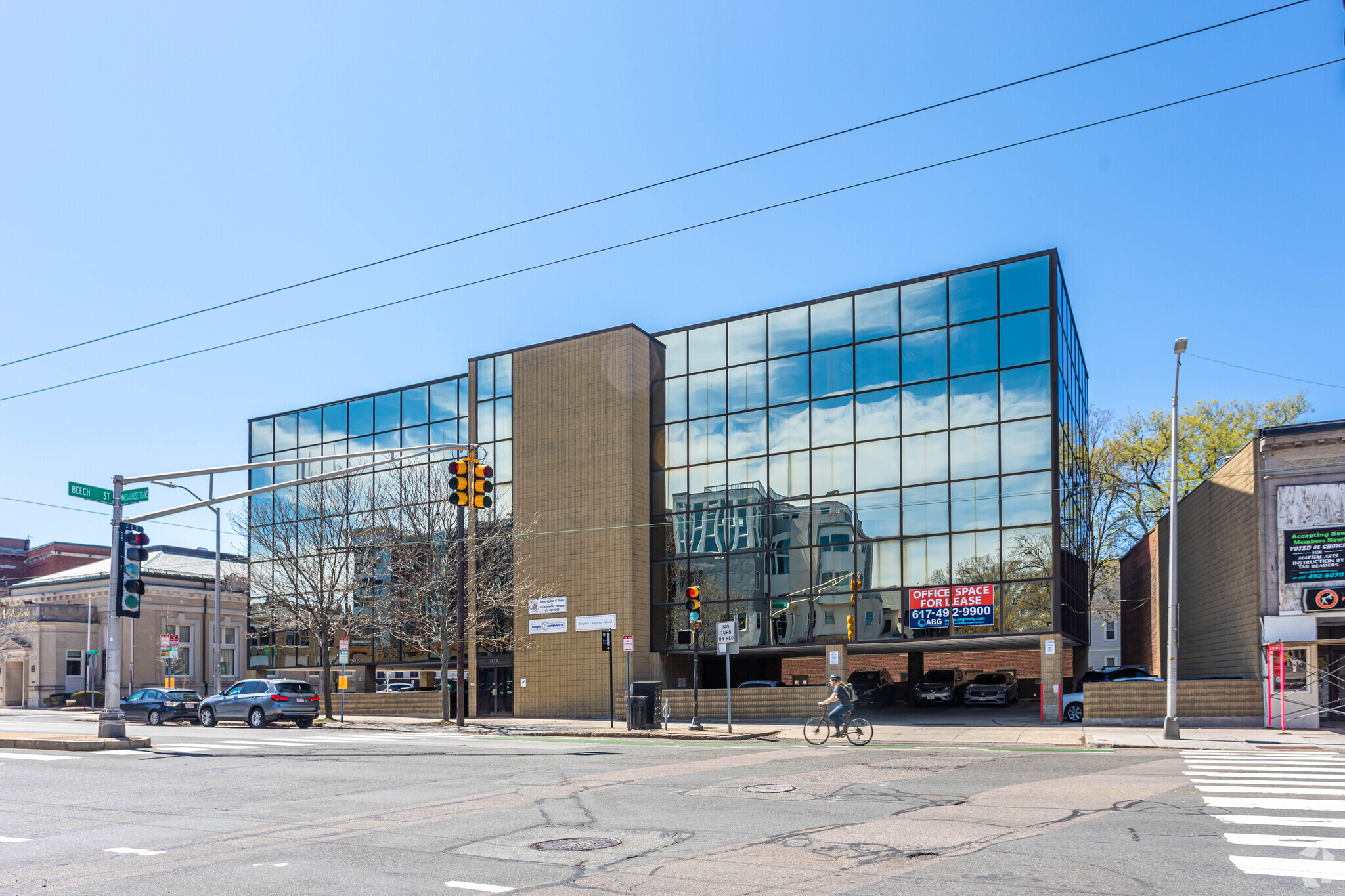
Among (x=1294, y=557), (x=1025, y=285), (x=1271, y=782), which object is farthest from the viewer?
(x=1025, y=285)

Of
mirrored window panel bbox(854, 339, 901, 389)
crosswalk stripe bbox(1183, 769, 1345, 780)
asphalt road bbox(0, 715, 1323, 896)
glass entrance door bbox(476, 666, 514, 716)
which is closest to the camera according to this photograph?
asphalt road bbox(0, 715, 1323, 896)

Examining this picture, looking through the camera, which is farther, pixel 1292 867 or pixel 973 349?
pixel 973 349

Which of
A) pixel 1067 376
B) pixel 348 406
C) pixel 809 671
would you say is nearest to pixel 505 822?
pixel 1067 376

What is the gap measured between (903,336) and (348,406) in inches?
1030

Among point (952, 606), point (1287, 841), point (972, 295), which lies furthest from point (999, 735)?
point (1287, 841)

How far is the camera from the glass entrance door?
4175cm

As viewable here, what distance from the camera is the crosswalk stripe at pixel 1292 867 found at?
26.2 feet

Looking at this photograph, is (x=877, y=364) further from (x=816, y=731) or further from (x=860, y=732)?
(x=860, y=732)

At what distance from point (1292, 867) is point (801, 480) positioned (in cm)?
2866

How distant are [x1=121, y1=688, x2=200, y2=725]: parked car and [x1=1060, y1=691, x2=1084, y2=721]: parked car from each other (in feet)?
94.5

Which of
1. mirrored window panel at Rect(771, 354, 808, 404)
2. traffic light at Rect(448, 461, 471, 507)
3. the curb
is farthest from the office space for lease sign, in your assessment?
the curb

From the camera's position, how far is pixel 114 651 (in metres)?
24.1

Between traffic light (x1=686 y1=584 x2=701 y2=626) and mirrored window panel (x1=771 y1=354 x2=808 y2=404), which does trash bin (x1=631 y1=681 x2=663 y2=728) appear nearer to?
traffic light (x1=686 y1=584 x2=701 y2=626)

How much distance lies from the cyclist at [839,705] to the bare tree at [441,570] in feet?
52.4
